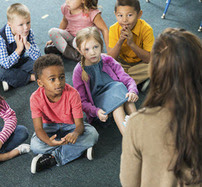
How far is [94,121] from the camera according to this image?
1.79 m

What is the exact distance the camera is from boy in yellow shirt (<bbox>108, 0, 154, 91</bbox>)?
175cm

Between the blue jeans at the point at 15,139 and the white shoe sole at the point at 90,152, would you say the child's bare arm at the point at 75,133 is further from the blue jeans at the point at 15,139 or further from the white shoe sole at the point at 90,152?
the blue jeans at the point at 15,139

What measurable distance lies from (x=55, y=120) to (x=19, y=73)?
0.72 metres

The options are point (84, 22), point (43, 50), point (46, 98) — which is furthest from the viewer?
point (43, 50)

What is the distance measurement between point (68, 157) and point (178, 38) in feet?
3.47

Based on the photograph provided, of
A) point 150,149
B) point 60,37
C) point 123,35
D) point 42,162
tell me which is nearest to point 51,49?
A: point 60,37

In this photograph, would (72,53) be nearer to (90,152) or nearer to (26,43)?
(26,43)

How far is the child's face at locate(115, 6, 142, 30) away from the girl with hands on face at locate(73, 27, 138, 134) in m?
0.27

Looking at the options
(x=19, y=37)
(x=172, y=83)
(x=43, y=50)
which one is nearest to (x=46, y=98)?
(x=19, y=37)

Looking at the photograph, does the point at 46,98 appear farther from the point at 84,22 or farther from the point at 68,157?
the point at 84,22

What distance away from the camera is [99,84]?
1662mm

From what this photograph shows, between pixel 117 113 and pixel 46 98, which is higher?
pixel 46 98

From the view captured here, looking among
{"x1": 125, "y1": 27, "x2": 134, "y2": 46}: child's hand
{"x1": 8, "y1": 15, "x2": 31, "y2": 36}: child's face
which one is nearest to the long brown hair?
{"x1": 125, "y1": 27, "x2": 134, "y2": 46}: child's hand

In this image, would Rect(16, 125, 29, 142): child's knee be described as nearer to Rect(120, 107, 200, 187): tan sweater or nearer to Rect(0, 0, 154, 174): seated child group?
Rect(0, 0, 154, 174): seated child group
